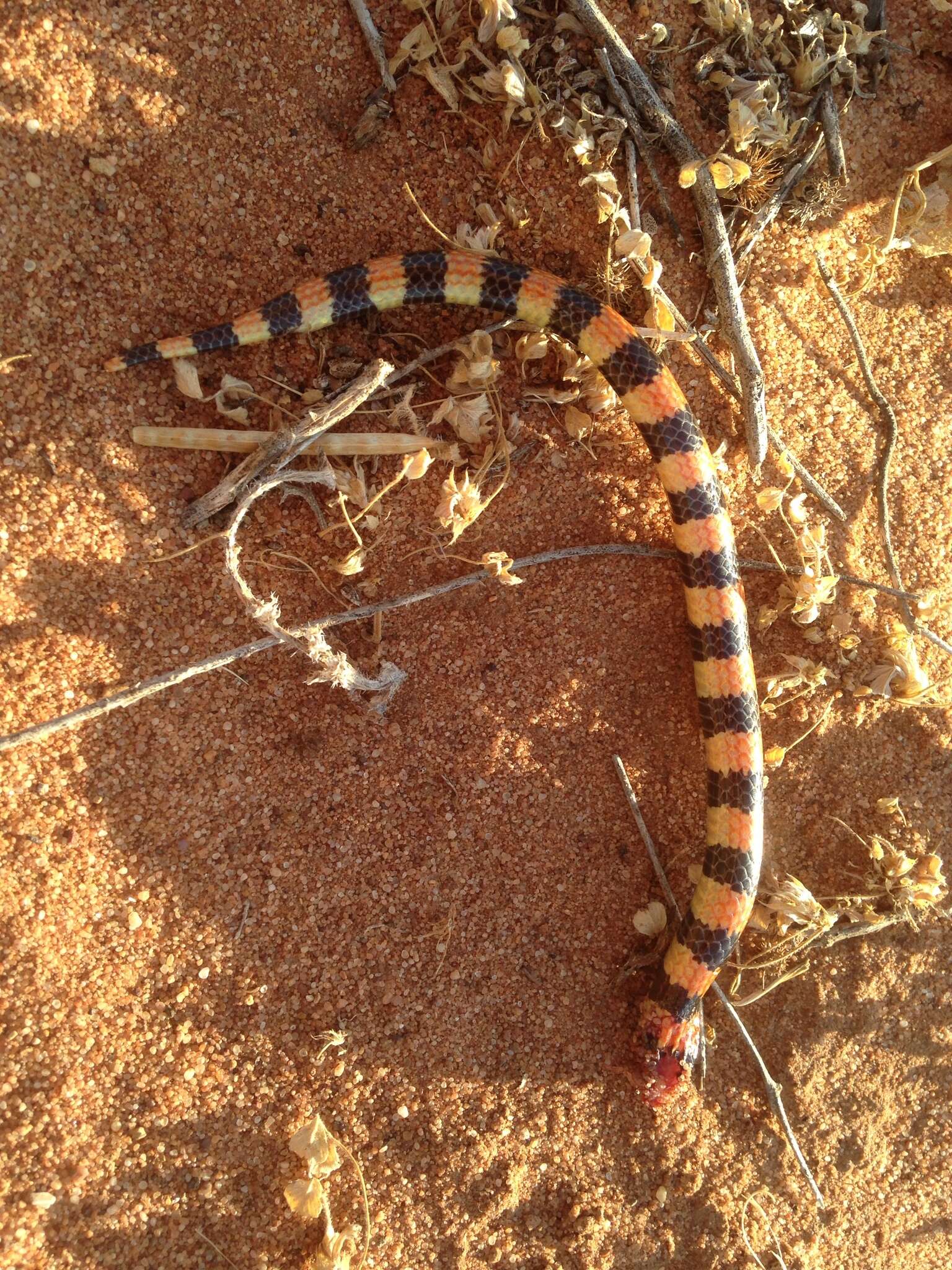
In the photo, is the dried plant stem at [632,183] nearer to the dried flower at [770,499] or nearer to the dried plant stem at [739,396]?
the dried plant stem at [739,396]

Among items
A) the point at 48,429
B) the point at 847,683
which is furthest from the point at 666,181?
the point at 48,429

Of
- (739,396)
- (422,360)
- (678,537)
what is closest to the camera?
(422,360)

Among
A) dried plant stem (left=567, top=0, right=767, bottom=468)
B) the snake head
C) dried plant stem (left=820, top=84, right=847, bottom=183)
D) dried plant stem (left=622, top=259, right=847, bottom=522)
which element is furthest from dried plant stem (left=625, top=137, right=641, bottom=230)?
the snake head

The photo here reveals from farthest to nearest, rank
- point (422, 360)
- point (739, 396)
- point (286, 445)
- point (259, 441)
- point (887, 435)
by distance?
point (887, 435), point (739, 396), point (422, 360), point (259, 441), point (286, 445)

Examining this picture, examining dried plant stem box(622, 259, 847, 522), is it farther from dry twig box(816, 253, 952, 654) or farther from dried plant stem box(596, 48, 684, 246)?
dried plant stem box(596, 48, 684, 246)

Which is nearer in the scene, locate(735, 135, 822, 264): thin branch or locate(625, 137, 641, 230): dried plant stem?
locate(625, 137, 641, 230): dried plant stem

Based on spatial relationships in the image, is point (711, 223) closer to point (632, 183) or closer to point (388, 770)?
point (632, 183)

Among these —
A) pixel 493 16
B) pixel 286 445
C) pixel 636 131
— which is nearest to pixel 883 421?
pixel 636 131
